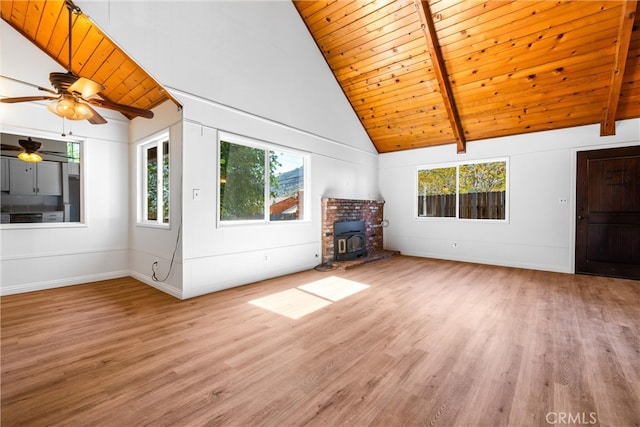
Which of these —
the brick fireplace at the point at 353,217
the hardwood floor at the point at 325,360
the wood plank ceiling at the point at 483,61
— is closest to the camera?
the hardwood floor at the point at 325,360

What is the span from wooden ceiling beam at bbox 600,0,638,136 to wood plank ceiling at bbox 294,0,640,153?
14 millimetres

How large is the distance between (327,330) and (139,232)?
3693mm

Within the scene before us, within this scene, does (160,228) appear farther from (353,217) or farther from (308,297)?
(353,217)

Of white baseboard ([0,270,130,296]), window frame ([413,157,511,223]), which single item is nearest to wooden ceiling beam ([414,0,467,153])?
window frame ([413,157,511,223])

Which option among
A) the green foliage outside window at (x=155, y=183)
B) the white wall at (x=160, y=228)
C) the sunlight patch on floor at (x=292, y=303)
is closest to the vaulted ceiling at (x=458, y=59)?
the white wall at (x=160, y=228)

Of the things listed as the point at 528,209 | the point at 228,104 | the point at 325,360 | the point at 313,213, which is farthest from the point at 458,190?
the point at 325,360

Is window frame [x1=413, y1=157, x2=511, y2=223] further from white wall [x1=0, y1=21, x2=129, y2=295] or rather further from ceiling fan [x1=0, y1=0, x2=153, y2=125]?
white wall [x1=0, y1=21, x2=129, y2=295]

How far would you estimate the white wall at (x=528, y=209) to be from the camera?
202 inches

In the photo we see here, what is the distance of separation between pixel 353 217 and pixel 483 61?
3.65m

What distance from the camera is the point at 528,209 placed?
551cm

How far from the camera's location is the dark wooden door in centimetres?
468

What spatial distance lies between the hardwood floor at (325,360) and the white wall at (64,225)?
471 mm

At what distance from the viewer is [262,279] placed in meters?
4.50

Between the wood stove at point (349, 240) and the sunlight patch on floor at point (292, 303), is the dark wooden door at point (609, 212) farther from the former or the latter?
the sunlight patch on floor at point (292, 303)
